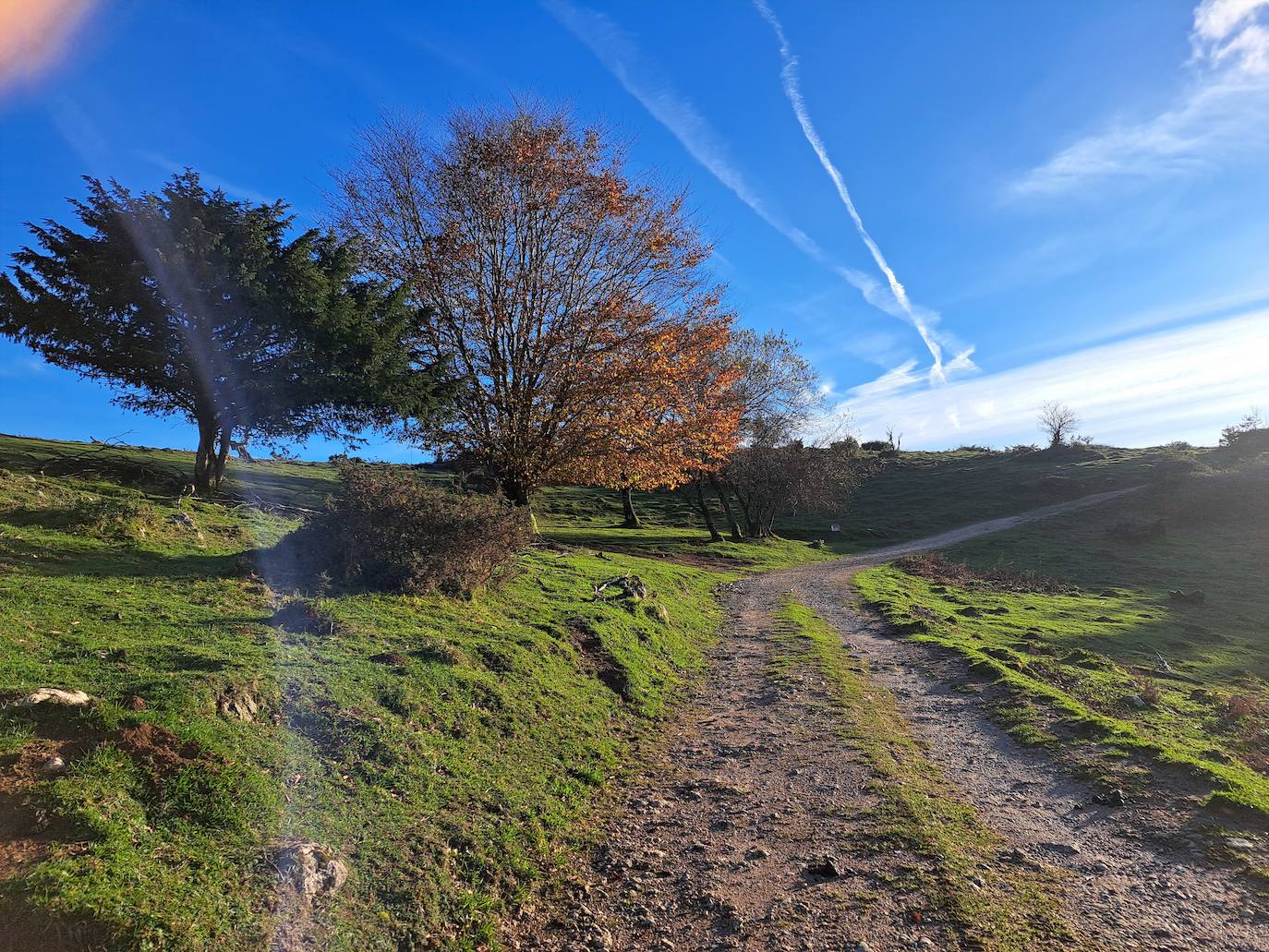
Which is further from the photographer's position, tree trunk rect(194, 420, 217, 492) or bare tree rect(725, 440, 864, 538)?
bare tree rect(725, 440, 864, 538)

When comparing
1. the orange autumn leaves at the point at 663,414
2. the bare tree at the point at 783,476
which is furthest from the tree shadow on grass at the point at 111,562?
the bare tree at the point at 783,476

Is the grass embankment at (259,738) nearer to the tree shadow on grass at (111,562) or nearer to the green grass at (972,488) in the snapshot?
the tree shadow on grass at (111,562)

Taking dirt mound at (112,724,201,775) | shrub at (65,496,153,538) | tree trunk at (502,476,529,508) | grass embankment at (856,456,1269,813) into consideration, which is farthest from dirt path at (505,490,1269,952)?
tree trunk at (502,476,529,508)

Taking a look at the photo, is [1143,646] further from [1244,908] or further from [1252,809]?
[1244,908]

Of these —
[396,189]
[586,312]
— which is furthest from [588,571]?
[396,189]

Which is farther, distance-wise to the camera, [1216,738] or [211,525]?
[211,525]

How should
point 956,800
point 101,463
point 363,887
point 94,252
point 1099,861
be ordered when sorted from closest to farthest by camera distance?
point 363,887
point 1099,861
point 956,800
point 101,463
point 94,252

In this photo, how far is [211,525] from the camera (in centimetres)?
1366

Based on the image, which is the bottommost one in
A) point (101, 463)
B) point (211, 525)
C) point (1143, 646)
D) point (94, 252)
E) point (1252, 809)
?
point (1143, 646)

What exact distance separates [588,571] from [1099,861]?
48.0 feet

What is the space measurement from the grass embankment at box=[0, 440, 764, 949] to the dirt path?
0.79 m

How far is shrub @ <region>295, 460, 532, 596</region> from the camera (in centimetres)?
1158

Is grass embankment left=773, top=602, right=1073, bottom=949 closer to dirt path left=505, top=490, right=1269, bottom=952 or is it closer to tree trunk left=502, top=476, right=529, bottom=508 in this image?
dirt path left=505, top=490, right=1269, bottom=952

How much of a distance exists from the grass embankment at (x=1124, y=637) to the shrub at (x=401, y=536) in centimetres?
1045
